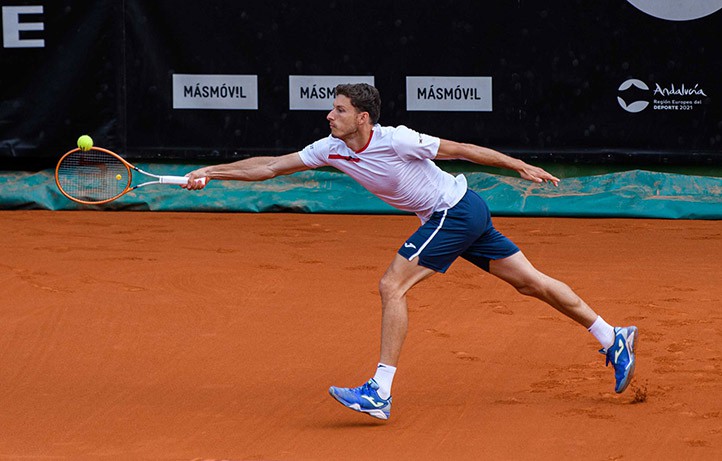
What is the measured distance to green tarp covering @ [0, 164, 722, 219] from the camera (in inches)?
417

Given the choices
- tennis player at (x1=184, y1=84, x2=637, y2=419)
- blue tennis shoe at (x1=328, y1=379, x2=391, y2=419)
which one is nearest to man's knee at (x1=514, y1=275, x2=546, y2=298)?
tennis player at (x1=184, y1=84, x2=637, y2=419)

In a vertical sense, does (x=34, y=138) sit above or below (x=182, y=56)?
below

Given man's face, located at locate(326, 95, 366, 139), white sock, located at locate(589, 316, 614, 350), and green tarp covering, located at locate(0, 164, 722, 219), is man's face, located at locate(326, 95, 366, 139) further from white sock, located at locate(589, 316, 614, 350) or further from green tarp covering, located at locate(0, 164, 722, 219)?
green tarp covering, located at locate(0, 164, 722, 219)

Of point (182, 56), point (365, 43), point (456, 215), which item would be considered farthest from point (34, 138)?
point (456, 215)

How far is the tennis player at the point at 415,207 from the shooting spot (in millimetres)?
4809

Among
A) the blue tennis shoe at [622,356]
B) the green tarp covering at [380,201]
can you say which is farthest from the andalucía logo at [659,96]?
the blue tennis shoe at [622,356]

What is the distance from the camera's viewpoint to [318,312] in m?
6.84

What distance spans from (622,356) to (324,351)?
159 cm

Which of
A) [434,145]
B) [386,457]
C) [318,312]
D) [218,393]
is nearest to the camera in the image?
[386,457]

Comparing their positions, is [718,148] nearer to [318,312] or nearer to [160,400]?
[318,312]

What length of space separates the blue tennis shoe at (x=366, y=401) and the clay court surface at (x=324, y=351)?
8 centimetres

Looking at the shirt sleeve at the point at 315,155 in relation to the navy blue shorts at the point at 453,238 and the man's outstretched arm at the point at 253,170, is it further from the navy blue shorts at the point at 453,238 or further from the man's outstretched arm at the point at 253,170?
the navy blue shorts at the point at 453,238

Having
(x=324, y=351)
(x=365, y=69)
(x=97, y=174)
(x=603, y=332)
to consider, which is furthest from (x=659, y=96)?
(x=603, y=332)

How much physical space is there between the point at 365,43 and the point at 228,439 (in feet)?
21.8
